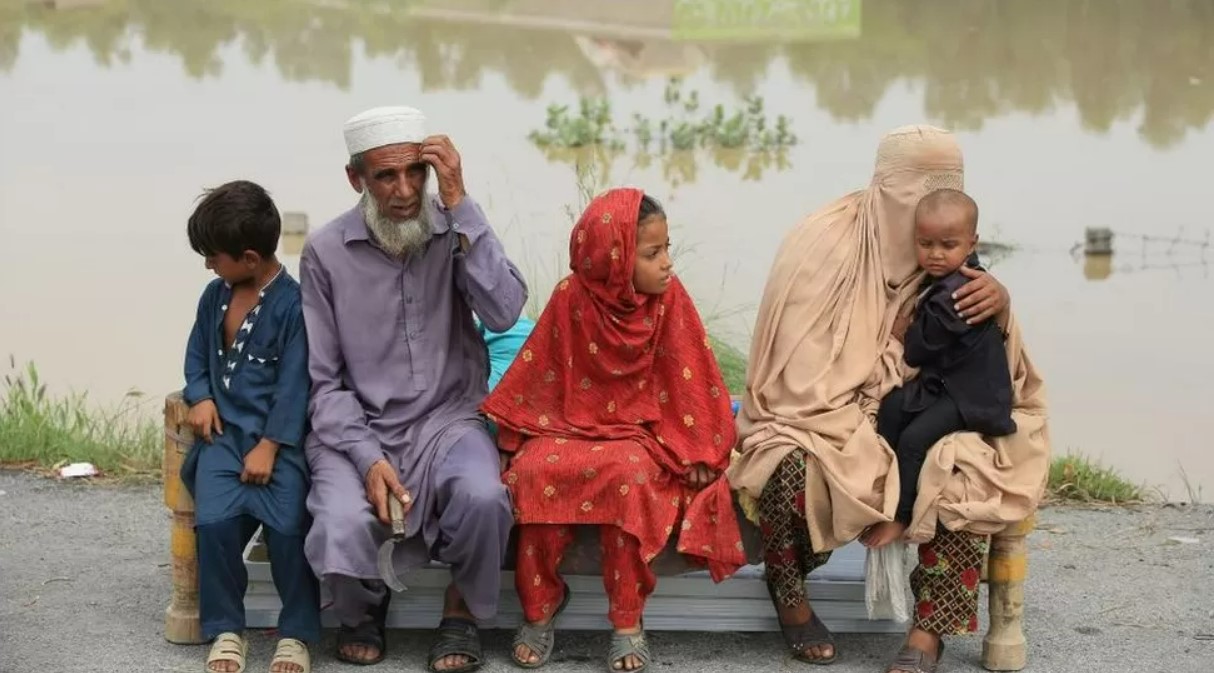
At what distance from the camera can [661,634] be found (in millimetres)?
5328

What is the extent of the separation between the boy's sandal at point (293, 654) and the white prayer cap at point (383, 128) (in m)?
1.47

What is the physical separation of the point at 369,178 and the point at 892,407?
171 cm

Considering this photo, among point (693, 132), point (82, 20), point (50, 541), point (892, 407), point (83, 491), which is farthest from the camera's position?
point (82, 20)

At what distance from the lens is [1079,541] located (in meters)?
6.38

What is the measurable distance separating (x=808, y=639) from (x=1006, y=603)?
1.94 feet

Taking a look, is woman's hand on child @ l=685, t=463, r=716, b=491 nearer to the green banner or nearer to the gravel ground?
the gravel ground

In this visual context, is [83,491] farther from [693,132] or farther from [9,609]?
[693,132]

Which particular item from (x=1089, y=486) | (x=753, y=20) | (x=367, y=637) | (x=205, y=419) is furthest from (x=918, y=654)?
(x=753, y=20)

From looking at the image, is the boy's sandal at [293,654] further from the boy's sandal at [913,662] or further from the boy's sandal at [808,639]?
the boy's sandal at [913,662]

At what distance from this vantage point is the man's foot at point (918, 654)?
193 inches

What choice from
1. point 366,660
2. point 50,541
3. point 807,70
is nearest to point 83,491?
point 50,541

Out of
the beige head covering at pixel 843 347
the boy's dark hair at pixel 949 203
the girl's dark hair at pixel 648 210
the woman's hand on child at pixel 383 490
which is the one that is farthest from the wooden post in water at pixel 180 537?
the boy's dark hair at pixel 949 203

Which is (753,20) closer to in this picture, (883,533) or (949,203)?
(949,203)

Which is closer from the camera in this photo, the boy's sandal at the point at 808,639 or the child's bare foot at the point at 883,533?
the child's bare foot at the point at 883,533
